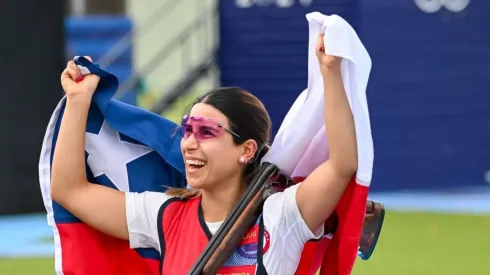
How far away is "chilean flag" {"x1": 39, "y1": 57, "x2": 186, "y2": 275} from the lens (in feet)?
14.3

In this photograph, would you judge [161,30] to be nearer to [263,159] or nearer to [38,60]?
[38,60]

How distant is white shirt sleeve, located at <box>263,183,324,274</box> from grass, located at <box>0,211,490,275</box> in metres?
4.24

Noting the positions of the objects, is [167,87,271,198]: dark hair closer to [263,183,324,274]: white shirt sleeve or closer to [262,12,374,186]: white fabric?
[262,12,374,186]: white fabric

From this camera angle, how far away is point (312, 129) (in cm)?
413

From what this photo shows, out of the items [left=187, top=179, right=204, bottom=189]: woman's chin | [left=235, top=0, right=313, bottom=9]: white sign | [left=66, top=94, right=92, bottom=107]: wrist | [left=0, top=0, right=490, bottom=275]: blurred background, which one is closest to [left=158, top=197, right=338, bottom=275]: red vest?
[left=187, top=179, right=204, bottom=189]: woman's chin

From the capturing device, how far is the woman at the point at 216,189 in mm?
3908

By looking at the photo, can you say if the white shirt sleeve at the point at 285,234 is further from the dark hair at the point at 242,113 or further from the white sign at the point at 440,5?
the white sign at the point at 440,5

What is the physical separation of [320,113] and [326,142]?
101 mm

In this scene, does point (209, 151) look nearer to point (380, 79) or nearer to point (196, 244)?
point (196, 244)

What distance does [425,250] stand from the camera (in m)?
9.44

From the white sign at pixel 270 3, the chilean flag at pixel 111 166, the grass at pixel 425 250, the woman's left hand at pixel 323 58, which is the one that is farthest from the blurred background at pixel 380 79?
the woman's left hand at pixel 323 58

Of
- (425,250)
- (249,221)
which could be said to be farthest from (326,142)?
(425,250)

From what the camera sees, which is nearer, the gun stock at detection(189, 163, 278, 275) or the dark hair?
the gun stock at detection(189, 163, 278, 275)

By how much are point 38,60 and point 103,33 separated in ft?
27.7
